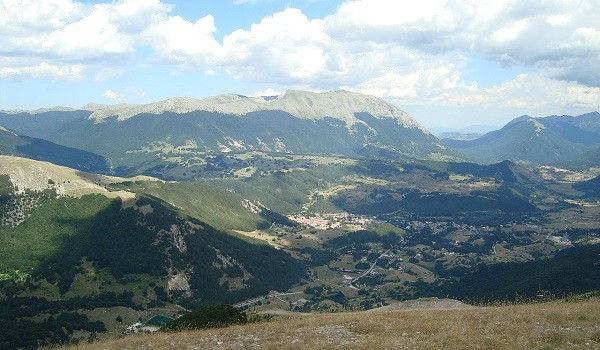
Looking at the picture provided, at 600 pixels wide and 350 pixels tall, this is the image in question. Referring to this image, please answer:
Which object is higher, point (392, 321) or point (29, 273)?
point (392, 321)

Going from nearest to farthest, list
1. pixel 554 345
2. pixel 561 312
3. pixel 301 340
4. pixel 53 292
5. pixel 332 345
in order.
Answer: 1. pixel 554 345
2. pixel 332 345
3. pixel 301 340
4. pixel 561 312
5. pixel 53 292

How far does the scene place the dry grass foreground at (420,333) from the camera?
25.5m

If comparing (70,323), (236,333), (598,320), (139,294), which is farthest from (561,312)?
(139,294)

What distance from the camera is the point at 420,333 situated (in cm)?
2891

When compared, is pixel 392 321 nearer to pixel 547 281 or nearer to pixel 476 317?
pixel 476 317

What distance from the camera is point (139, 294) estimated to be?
19125cm

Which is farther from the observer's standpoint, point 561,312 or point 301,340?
point 561,312

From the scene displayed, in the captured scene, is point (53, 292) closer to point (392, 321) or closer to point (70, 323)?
point (70, 323)

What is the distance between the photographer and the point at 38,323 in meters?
131

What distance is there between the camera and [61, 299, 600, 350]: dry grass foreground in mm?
25500

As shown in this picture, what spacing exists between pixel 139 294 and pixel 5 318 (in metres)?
59.5

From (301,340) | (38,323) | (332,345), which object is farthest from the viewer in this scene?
(38,323)

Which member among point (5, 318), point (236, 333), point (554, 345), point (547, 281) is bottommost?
point (547, 281)

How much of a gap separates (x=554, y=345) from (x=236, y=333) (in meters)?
21.0
